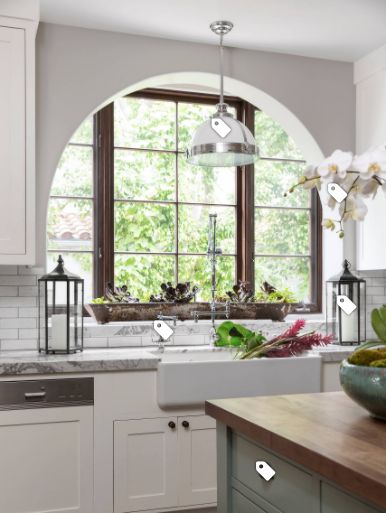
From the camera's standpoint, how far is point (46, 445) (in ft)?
10.4

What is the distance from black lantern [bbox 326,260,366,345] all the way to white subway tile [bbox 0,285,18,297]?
6.00ft

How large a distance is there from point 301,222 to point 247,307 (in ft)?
3.39

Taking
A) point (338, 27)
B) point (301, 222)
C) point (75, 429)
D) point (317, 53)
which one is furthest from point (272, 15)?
point (75, 429)

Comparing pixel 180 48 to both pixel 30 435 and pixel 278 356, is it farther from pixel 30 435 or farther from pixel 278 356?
pixel 30 435

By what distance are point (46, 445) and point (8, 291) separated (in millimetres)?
924

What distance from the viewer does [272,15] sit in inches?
145

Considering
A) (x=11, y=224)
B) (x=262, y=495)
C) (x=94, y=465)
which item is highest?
(x=11, y=224)

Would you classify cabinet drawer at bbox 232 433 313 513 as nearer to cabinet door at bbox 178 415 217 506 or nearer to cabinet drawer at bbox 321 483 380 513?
cabinet drawer at bbox 321 483 380 513

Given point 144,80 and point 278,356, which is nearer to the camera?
point 278,356

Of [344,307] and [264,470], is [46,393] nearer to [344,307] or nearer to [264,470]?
[264,470]

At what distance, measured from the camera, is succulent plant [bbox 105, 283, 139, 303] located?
4.11 meters

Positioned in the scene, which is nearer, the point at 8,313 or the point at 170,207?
the point at 8,313

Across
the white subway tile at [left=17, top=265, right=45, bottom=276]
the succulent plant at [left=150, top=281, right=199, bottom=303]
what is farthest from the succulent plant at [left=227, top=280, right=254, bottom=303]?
the white subway tile at [left=17, top=265, right=45, bottom=276]

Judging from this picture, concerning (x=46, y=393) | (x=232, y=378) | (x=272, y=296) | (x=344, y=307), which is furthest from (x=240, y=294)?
(x=46, y=393)
